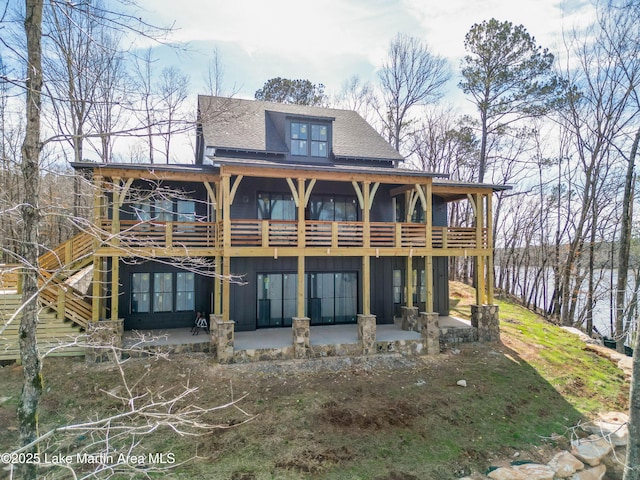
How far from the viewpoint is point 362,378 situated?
32.8 feet

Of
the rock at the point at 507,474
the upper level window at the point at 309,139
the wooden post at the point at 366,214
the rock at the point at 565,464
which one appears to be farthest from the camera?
the upper level window at the point at 309,139

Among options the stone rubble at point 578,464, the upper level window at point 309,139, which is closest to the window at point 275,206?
the upper level window at point 309,139

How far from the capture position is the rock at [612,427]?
312 inches

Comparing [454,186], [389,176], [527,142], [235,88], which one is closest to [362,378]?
[389,176]

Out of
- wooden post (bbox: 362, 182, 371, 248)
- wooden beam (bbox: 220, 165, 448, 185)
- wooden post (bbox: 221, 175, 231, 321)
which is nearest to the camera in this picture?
wooden post (bbox: 221, 175, 231, 321)

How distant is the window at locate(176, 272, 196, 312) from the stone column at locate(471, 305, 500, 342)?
34.2 ft

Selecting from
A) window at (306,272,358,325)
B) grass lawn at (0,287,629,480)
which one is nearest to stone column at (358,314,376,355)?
grass lawn at (0,287,629,480)

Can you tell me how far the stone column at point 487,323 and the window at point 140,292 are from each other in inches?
467

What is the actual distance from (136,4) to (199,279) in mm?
10072

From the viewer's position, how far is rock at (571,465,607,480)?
6945 mm

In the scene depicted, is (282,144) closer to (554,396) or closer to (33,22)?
(33,22)

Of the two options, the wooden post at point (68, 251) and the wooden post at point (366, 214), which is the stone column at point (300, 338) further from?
the wooden post at point (68, 251)

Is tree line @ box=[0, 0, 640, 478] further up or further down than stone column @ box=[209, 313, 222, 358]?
further up

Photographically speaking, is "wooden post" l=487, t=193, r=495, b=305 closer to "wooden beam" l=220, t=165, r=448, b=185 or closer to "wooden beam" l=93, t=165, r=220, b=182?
"wooden beam" l=220, t=165, r=448, b=185
